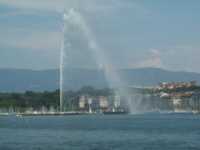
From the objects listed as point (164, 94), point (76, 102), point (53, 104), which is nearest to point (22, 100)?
point (53, 104)

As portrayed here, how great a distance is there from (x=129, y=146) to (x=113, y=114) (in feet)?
355

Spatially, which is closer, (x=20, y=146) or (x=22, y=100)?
(x=20, y=146)

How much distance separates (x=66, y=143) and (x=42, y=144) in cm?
194

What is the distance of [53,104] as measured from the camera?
167000 millimetres

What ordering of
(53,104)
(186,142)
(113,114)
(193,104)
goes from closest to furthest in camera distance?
(186,142), (113,114), (53,104), (193,104)

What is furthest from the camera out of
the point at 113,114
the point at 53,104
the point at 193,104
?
the point at 193,104

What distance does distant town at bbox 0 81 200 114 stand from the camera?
148 m

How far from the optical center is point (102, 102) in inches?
6353

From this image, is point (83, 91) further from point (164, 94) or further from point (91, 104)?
point (164, 94)

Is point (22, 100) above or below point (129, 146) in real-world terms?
above

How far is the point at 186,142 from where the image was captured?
49500 mm

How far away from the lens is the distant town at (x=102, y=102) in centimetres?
14825

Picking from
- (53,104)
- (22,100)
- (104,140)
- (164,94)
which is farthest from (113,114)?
(104,140)

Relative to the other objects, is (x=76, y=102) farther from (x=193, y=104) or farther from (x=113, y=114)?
(x=193, y=104)
